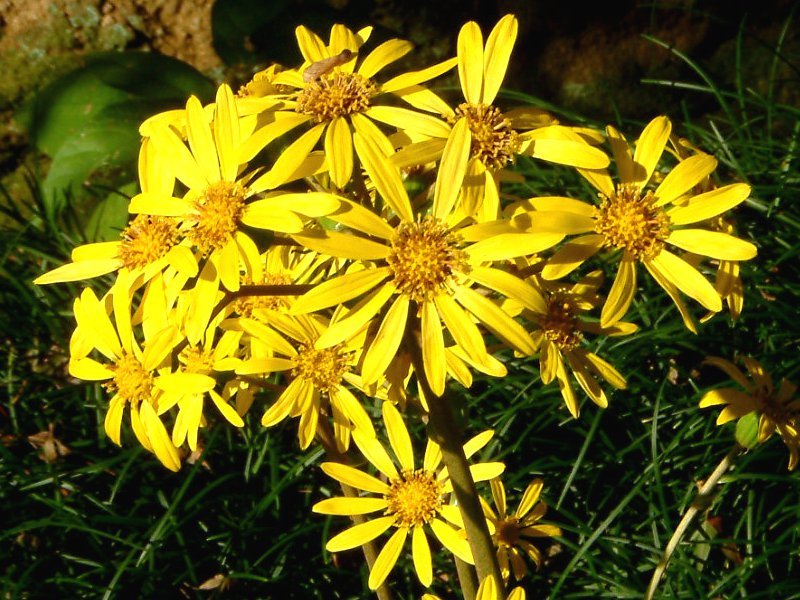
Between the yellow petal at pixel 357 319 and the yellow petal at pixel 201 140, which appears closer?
the yellow petal at pixel 357 319

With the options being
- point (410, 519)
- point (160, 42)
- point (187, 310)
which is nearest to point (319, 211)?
point (187, 310)

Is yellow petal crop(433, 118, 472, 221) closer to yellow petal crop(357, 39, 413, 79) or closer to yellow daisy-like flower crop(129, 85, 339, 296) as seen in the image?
yellow daisy-like flower crop(129, 85, 339, 296)

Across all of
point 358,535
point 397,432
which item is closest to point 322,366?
point 397,432

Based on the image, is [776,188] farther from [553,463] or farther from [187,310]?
[187,310]

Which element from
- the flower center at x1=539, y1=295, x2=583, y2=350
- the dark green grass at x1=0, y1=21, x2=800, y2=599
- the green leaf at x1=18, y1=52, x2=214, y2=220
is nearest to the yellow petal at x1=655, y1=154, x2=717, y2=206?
the flower center at x1=539, y1=295, x2=583, y2=350

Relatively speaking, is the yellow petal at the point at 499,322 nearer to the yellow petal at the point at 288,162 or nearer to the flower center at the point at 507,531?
the yellow petal at the point at 288,162

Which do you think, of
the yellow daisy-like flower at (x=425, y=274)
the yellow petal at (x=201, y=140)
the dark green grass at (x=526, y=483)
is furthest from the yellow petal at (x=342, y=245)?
the dark green grass at (x=526, y=483)
